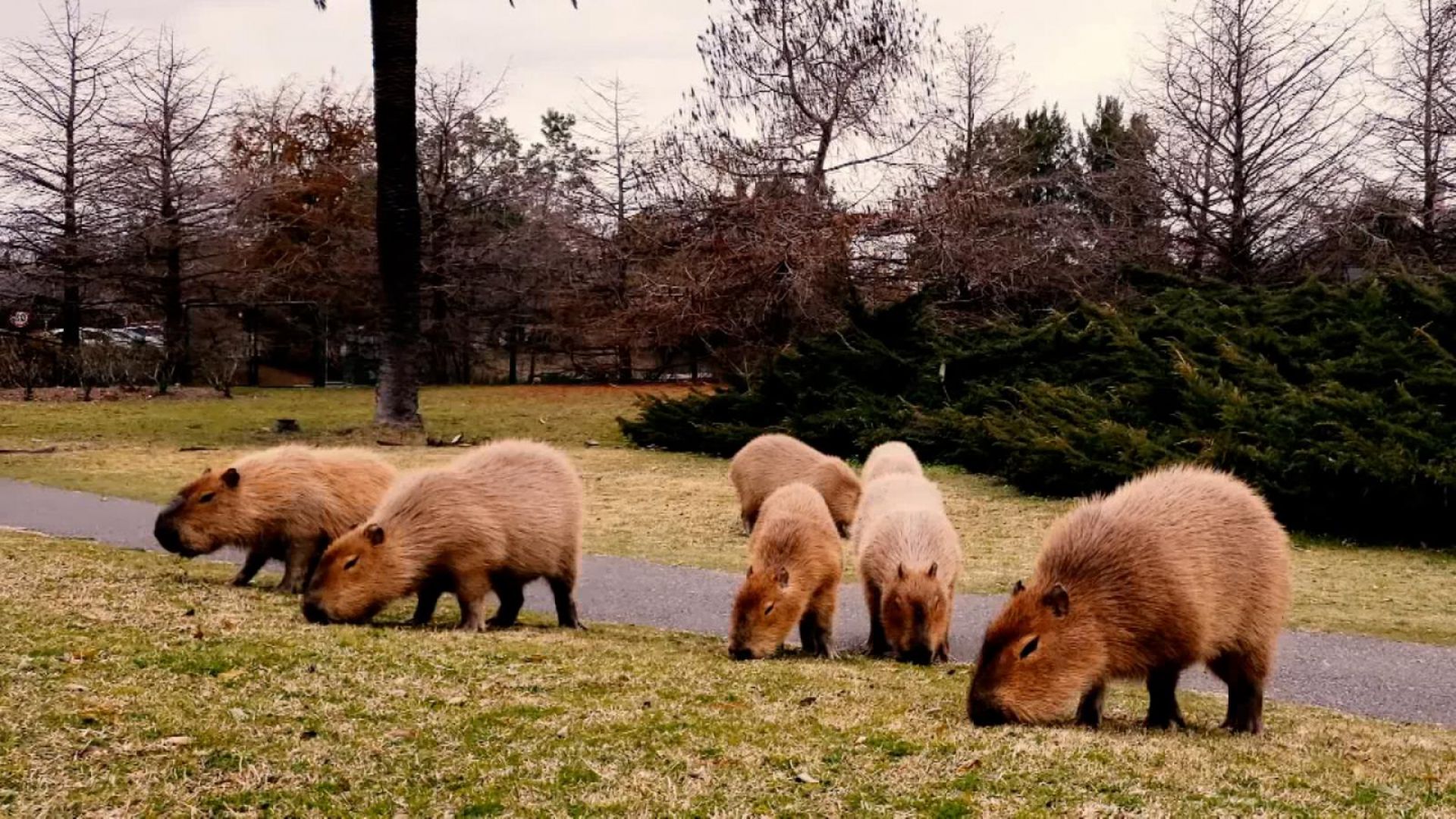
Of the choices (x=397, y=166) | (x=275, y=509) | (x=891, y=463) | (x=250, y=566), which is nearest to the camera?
(x=275, y=509)

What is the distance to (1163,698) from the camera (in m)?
5.59

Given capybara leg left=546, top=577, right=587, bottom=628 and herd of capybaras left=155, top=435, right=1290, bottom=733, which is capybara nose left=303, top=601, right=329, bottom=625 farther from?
capybara leg left=546, top=577, right=587, bottom=628

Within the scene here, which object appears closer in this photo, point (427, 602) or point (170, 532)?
point (427, 602)

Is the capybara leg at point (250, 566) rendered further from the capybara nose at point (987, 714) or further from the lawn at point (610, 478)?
the capybara nose at point (987, 714)

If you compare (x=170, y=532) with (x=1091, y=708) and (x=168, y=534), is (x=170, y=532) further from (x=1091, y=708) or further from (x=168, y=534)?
(x=1091, y=708)

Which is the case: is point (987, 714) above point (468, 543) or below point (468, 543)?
below

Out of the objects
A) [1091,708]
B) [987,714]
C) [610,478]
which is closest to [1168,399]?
[610,478]

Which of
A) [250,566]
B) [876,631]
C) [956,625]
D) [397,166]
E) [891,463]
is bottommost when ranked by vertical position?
[956,625]

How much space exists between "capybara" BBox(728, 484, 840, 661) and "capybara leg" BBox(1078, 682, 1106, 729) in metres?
2.03

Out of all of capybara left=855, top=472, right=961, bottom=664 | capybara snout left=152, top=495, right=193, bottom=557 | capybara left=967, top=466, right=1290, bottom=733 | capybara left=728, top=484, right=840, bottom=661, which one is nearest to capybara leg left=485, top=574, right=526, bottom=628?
capybara left=728, top=484, right=840, bottom=661

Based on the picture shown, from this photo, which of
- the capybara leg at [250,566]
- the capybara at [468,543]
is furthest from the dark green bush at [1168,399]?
the capybara leg at [250,566]

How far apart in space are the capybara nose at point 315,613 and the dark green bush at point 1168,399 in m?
9.91

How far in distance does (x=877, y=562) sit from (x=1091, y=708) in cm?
236

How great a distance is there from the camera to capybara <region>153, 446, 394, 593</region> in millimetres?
8008
